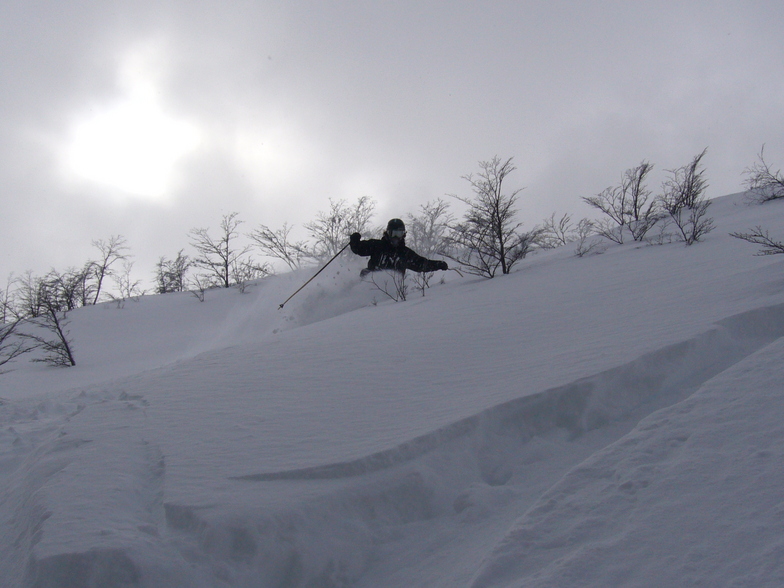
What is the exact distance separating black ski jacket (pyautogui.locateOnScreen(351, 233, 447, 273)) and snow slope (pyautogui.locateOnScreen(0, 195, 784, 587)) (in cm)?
708

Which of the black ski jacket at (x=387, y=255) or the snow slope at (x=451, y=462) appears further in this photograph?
the black ski jacket at (x=387, y=255)

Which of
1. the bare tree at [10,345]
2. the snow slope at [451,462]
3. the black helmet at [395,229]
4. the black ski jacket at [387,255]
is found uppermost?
the black helmet at [395,229]

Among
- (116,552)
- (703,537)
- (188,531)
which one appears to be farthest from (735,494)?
(116,552)

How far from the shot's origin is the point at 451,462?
2.86 metres

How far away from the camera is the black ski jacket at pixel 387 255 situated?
41.8 feet

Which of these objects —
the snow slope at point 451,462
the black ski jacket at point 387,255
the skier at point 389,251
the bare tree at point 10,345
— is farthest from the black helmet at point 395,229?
the bare tree at point 10,345

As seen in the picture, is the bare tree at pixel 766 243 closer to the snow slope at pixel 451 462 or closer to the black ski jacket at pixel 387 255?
the snow slope at pixel 451 462

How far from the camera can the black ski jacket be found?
41.8 feet

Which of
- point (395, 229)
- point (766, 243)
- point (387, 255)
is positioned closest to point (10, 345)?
point (387, 255)

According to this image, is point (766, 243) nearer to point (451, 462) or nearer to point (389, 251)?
point (451, 462)

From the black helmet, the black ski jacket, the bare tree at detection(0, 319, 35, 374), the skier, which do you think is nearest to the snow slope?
the bare tree at detection(0, 319, 35, 374)

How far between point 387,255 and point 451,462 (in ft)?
34.2

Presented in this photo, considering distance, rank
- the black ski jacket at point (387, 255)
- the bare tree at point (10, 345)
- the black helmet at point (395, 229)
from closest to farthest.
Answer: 1. the bare tree at point (10, 345)
2. the black ski jacket at point (387, 255)
3. the black helmet at point (395, 229)

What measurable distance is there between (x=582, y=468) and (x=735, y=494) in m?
0.64
